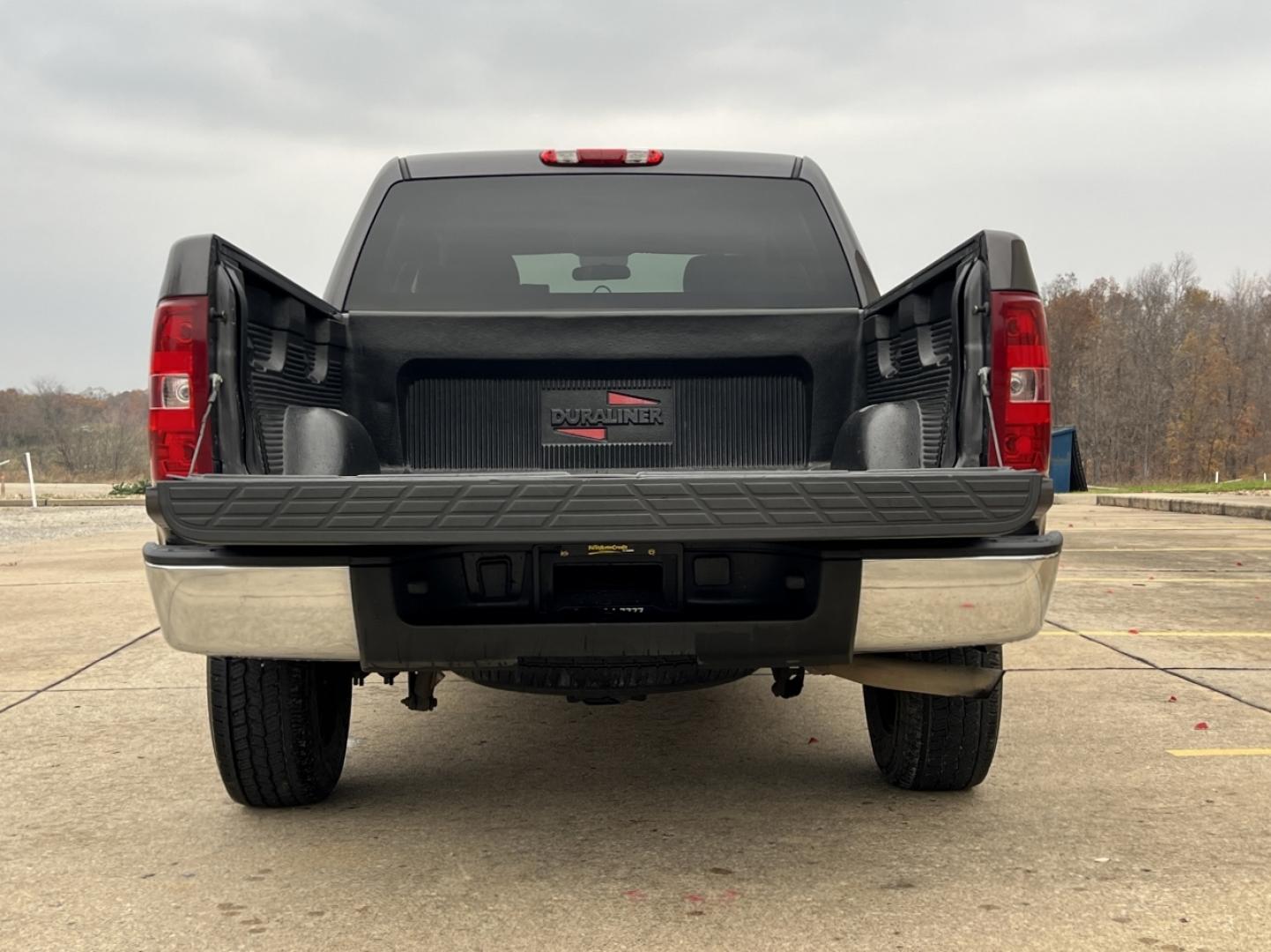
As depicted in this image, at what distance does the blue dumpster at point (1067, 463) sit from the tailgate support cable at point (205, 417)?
2682 centimetres

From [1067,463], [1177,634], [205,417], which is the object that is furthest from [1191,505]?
[205,417]

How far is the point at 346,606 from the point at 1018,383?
1.70 meters

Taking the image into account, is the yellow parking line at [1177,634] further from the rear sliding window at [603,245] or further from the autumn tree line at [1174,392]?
the autumn tree line at [1174,392]

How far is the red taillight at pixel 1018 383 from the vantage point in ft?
9.38

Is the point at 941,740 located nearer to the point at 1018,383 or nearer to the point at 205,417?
the point at 1018,383

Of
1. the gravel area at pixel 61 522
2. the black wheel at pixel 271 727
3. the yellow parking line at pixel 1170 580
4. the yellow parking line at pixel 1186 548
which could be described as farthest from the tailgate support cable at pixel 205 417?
the gravel area at pixel 61 522

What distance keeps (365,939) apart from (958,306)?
2061mm

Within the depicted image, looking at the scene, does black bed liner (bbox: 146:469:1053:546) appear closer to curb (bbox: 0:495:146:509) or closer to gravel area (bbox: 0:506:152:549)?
gravel area (bbox: 0:506:152:549)

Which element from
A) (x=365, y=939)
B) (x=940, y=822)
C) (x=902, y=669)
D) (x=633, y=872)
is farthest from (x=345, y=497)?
(x=940, y=822)

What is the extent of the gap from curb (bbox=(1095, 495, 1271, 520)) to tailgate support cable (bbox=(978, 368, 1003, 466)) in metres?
16.6

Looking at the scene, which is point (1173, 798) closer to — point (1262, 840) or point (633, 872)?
point (1262, 840)

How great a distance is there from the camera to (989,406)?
113 inches

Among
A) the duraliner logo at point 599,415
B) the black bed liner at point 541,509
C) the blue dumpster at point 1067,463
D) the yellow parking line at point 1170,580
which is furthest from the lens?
the blue dumpster at point 1067,463

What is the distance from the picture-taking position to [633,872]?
9.68 feet
